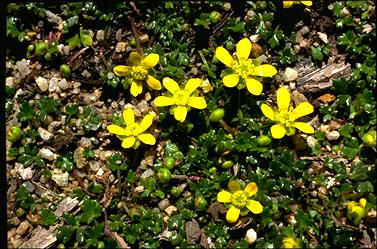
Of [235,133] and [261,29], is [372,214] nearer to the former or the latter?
[235,133]

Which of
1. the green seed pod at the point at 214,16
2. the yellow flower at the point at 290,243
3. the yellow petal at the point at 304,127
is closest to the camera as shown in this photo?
the yellow flower at the point at 290,243

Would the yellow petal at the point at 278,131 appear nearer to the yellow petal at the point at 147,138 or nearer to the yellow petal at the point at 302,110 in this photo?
the yellow petal at the point at 302,110

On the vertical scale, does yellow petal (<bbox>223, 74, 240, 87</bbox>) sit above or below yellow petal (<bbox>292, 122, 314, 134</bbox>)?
above

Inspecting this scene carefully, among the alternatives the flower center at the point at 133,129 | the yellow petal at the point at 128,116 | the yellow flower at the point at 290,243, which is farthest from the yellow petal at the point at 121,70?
the yellow flower at the point at 290,243

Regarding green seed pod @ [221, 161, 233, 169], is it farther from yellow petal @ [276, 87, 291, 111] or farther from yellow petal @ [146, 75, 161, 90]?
yellow petal @ [146, 75, 161, 90]

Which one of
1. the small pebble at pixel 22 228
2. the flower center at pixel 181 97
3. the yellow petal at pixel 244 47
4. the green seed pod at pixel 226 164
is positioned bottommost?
the small pebble at pixel 22 228

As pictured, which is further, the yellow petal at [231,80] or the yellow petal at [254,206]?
the yellow petal at [231,80]

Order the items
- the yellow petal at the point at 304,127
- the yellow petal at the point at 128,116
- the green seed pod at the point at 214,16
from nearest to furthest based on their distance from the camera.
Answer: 1. the yellow petal at the point at 304,127
2. the yellow petal at the point at 128,116
3. the green seed pod at the point at 214,16

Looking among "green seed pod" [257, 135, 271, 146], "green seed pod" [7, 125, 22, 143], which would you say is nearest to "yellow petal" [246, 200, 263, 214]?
"green seed pod" [257, 135, 271, 146]

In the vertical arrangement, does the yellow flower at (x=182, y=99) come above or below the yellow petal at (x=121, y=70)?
below
